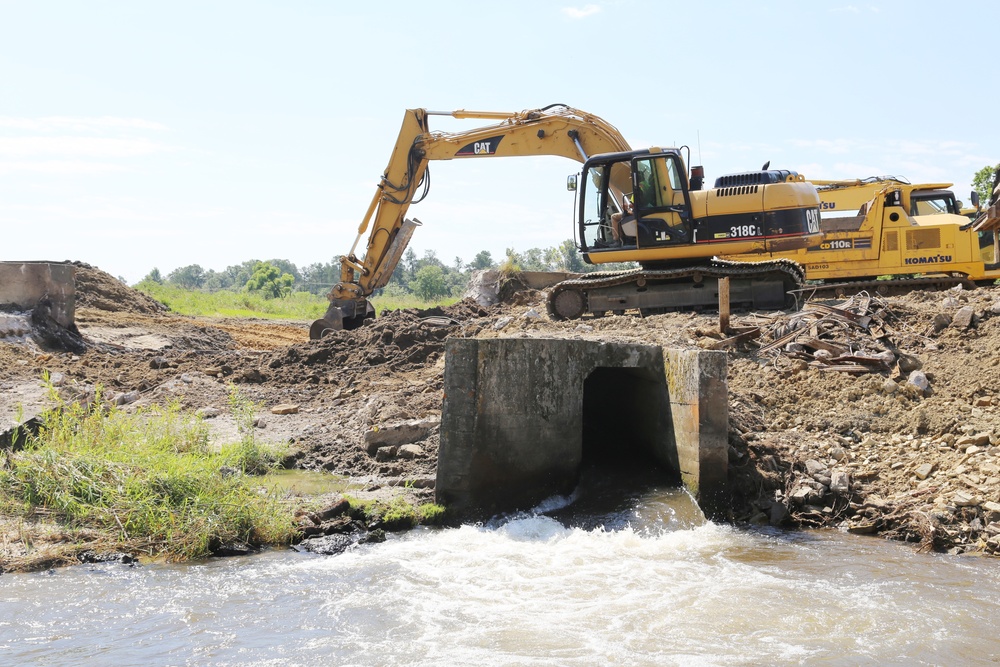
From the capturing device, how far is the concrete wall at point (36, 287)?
15.1 metres

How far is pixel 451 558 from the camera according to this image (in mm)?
7070

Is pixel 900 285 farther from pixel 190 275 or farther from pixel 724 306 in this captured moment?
pixel 190 275

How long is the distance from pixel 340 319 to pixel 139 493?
388 inches

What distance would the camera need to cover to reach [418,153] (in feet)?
53.8

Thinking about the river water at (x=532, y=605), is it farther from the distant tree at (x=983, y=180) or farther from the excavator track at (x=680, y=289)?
the distant tree at (x=983, y=180)

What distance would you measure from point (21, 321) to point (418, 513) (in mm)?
9861

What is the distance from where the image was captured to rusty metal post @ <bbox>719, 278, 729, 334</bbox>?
35.0 feet

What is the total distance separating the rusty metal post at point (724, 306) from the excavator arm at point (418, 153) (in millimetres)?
5191

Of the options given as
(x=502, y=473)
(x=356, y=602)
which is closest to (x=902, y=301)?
(x=502, y=473)

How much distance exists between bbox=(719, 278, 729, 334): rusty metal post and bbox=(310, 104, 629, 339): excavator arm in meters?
5.19

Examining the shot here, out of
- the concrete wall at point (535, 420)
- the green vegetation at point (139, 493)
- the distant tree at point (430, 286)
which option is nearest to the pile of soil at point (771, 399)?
the concrete wall at point (535, 420)

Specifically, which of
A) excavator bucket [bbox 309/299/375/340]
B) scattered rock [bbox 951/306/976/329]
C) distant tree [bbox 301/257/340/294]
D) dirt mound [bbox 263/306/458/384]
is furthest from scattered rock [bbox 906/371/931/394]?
distant tree [bbox 301/257/340/294]

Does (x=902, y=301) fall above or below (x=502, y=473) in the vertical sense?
above

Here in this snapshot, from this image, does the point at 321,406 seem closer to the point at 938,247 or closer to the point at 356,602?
the point at 356,602
